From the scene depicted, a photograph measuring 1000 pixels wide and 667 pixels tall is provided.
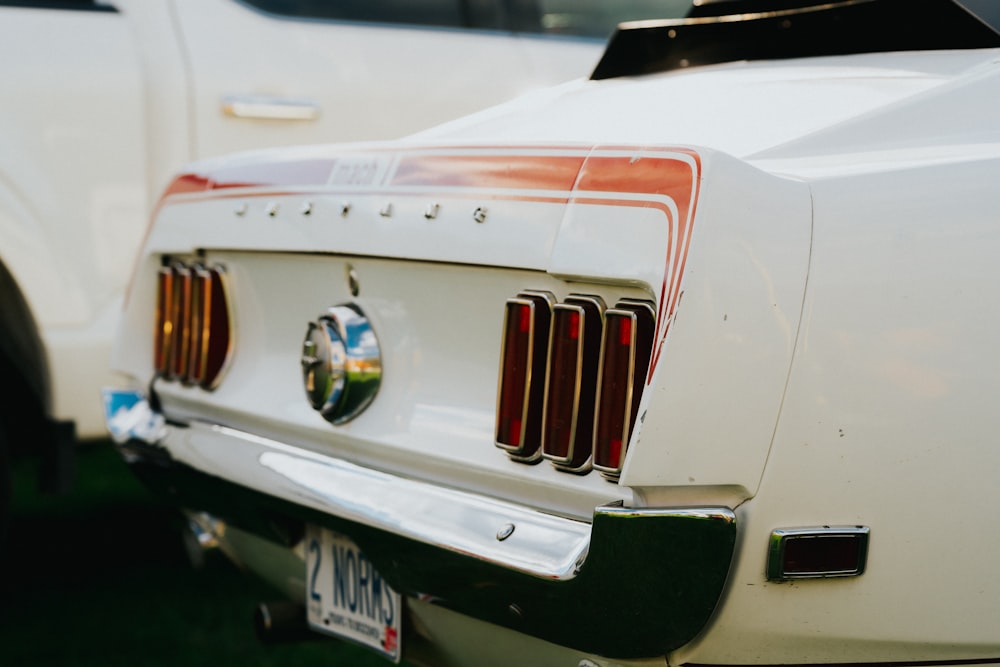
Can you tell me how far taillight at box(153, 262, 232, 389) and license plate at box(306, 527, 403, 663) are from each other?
524 millimetres

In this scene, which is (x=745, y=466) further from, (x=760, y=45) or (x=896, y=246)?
(x=760, y=45)

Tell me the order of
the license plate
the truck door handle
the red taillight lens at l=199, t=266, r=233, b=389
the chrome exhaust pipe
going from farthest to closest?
the truck door handle
the red taillight lens at l=199, t=266, r=233, b=389
the chrome exhaust pipe
the license plate

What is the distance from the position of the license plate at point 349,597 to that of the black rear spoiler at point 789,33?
4.17ft

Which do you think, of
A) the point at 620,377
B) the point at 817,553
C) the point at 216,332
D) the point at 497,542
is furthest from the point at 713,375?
the point at 216,332

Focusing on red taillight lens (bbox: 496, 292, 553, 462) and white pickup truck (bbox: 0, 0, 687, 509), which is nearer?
red taillight lens (bbox: 496, 292, 553, 462)

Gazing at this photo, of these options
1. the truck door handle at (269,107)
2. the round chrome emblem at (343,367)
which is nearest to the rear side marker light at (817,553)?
the round chrome emblem at (343,367)

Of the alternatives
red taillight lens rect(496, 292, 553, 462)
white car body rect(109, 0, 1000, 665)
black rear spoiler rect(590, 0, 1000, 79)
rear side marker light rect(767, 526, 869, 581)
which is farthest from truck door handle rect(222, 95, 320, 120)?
rear side marker light rect(767, 526, 869, 581)

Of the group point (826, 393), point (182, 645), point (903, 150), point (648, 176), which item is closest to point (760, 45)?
point (903, 150)

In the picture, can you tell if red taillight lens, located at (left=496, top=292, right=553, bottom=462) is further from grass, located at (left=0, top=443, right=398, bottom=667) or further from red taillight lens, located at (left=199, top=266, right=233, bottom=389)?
grass, located at (left=0, top=443, right=398, bottom=667)

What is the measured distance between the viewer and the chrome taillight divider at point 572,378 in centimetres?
171

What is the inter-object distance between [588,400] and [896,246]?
1.54ft

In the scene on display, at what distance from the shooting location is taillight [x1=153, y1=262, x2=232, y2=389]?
266 cm

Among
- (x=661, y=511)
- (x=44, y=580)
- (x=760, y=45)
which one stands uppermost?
(x=760, y=45)

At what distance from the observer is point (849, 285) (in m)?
1.62
